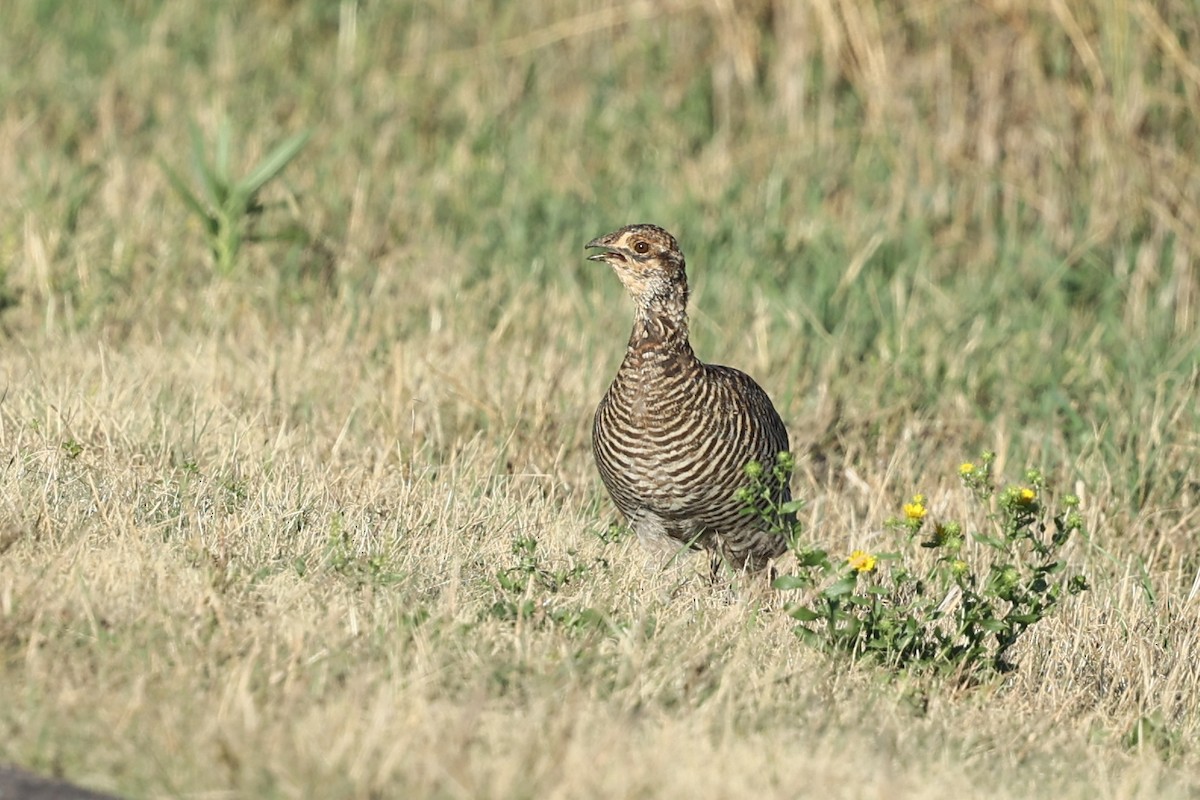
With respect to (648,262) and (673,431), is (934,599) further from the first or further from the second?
(648,262)

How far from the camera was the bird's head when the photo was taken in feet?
20.2

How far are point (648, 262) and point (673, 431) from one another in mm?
684

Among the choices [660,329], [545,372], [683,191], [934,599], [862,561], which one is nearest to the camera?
[862,561]

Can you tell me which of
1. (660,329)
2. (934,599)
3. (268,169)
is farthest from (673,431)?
(268,169)

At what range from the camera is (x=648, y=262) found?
617 cm

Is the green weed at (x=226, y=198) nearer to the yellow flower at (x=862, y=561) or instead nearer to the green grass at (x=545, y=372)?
the green grass at (x=545, y=372)

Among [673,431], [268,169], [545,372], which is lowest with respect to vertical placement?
[545,372]

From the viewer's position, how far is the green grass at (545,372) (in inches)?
166

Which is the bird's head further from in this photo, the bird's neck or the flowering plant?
the flowering plant

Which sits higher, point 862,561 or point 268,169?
point 268,169

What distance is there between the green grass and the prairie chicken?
11.0 inches

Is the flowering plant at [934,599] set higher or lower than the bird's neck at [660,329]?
lower

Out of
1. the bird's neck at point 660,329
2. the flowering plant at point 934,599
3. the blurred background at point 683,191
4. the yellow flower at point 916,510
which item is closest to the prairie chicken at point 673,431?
the bird's neck at point 660,329

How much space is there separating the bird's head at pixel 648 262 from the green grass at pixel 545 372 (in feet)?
2.72
